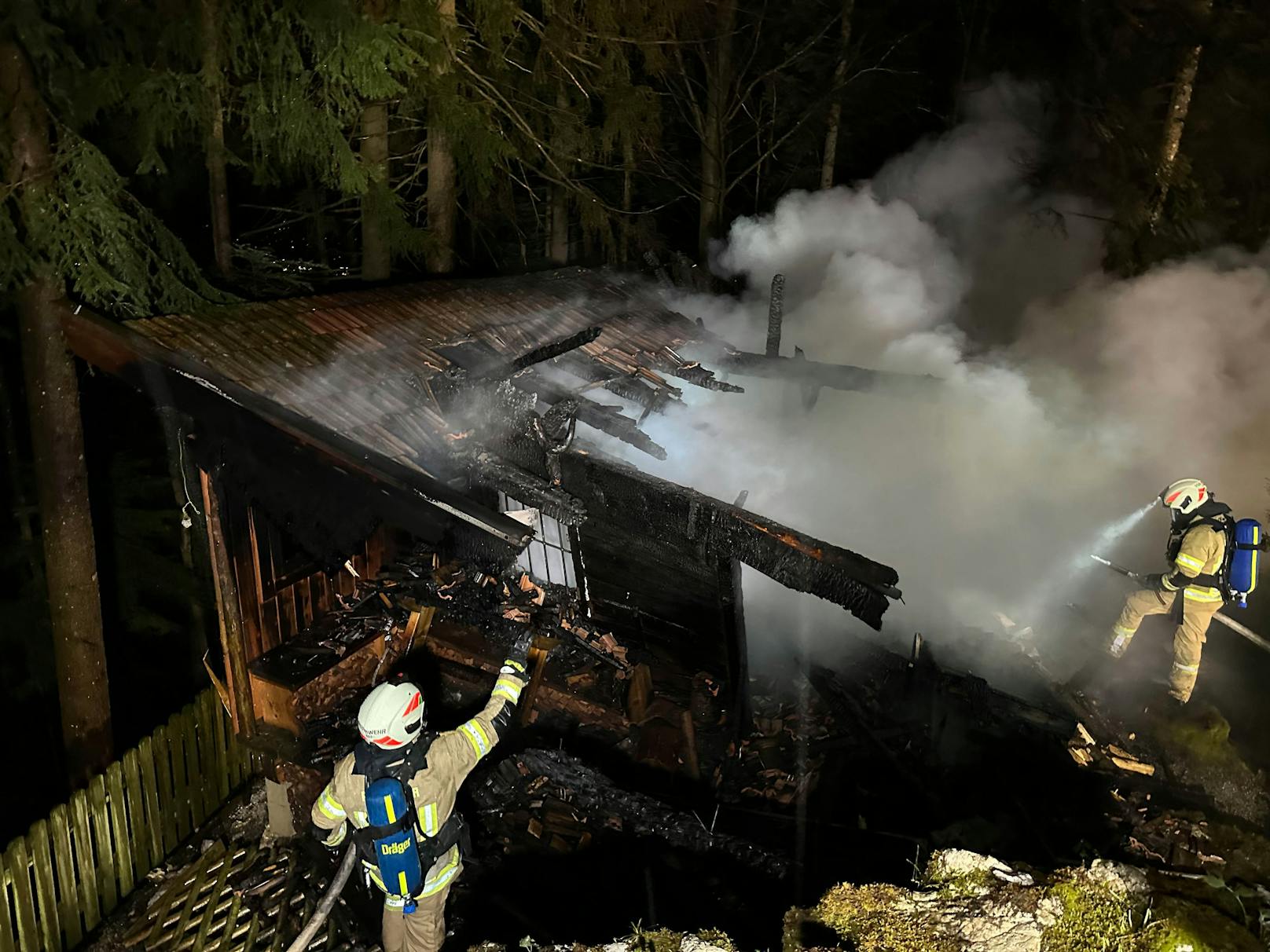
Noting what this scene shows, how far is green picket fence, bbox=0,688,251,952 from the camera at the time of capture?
584 cm

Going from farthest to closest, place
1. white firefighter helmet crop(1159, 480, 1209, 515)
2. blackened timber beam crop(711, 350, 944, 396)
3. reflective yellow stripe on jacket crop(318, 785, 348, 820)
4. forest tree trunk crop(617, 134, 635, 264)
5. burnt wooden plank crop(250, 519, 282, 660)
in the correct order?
1. forest tree trunk crop(617, 134, 635, 264)
2. blackened timber beam crop(711, 350, 944, 396)
3. white firefighter helmet crop(1159, 480, 1209, 515)
4. burnt wooden plank crop(250, 519, 282, 660)
5. reflective yellow stripe on jacket crop(318, 785, 348, 820)

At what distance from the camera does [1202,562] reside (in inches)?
335

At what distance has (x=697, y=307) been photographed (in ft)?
43.2

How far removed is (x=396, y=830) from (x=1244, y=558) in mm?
8741

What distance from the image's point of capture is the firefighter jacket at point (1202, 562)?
848 centimetres

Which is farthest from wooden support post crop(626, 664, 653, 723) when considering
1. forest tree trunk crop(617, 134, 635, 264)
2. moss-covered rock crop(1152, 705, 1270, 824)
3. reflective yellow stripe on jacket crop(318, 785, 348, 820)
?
forest tree trunk crop(617, 134, 635, 264)

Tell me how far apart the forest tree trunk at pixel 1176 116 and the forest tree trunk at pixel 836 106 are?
6241mm

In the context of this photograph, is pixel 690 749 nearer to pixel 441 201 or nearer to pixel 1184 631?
pixel 1184 631

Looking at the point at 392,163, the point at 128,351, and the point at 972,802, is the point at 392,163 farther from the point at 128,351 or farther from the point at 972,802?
the point at 972,802

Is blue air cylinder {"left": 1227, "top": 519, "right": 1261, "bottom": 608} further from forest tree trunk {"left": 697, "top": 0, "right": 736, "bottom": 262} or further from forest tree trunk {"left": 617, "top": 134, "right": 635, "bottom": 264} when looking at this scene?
forest tree trunk {"left": 697, "top": 0, "right": 736, "bottom": 262}

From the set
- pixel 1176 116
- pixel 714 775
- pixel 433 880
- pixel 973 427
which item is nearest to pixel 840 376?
pixel 973 427

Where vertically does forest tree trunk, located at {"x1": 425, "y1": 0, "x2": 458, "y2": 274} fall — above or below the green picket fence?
above

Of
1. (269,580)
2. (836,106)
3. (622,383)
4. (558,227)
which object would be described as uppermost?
(836,106)

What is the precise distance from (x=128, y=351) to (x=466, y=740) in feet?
13.2
